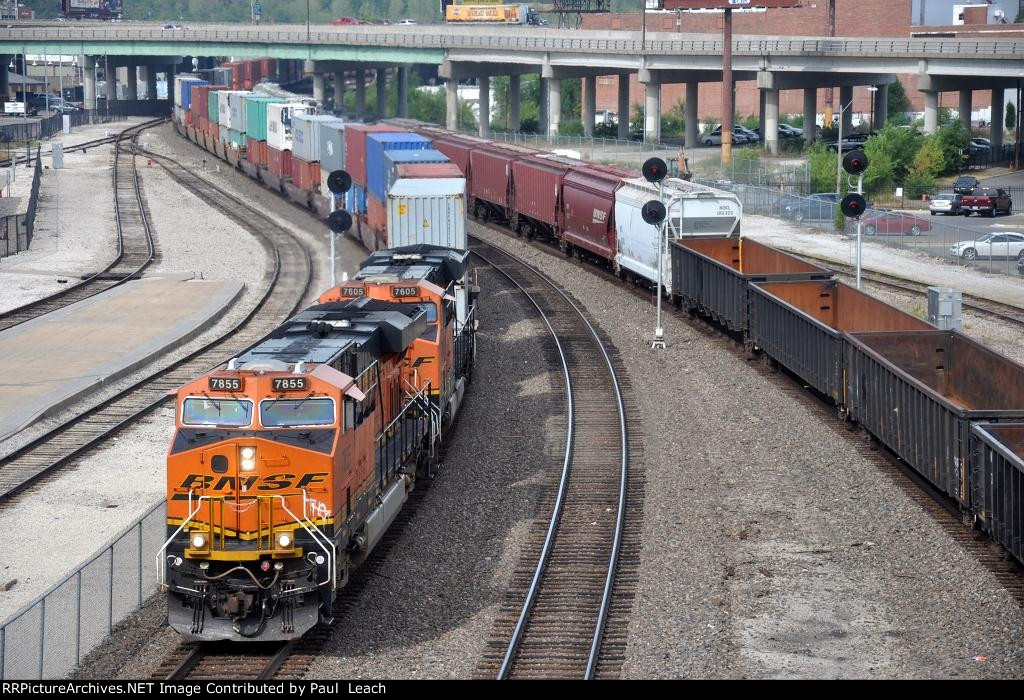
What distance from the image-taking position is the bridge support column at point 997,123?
297 feet

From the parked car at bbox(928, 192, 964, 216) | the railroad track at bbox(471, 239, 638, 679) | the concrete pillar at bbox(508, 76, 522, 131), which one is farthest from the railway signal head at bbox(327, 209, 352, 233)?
the concrete pillar at bbox(508, 76, 522, 131)

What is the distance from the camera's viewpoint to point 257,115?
73688 mm

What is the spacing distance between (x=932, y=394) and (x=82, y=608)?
43.6 ft

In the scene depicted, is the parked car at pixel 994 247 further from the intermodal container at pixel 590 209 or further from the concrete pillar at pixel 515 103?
the concrete pillar at pixel 515 103

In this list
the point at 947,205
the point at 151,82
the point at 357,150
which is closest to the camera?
the point at 357,150

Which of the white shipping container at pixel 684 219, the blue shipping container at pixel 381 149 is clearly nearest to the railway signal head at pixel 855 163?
the white shipping container at pixel 684 219

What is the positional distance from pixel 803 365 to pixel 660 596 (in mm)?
12519

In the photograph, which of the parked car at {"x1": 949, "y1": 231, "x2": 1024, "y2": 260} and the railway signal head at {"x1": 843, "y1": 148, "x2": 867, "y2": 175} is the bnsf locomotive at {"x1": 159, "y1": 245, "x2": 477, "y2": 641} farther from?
the parked car at {"x1": 949, "y1": 231, "x2": 1024, "y2": 260}

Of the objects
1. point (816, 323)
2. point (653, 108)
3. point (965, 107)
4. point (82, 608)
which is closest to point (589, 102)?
point (653, 108)

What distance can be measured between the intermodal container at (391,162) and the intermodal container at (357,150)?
2.59 meters

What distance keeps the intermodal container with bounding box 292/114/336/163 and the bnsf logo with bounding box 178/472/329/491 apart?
44.3 metres

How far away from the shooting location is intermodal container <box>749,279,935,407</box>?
1088 inches

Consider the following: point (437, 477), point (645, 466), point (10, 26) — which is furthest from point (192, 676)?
point (10, 26)

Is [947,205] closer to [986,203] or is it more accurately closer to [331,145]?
[986,203]
